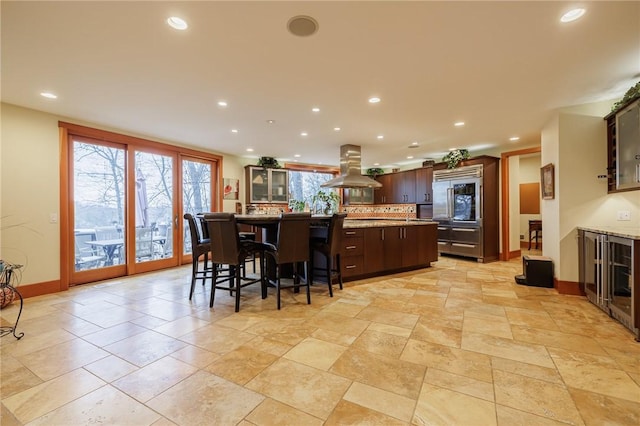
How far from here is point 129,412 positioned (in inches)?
61.3

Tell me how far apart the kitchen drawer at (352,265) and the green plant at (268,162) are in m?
3.75

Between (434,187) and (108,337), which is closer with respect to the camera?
(108,337)

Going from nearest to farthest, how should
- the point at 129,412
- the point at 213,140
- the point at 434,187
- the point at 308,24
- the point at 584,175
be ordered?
the point at 129,412 → the point at 308,24 → the point at 584,175 → the point at 213,140 → the point at 434,187

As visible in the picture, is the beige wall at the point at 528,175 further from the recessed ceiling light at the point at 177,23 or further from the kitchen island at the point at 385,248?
the recessed ceiling light at the point at 177,23

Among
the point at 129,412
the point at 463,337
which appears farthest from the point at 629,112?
the point at 129,412

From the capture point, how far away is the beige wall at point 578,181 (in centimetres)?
351

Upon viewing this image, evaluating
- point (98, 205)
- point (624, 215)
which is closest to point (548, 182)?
point (624, 215)

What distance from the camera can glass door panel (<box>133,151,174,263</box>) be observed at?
503 cm

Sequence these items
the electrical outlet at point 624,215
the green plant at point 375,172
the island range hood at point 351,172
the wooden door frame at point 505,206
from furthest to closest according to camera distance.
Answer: the green plant at point 375,172 < the wooden door frame at point 505,206 < the island range hood at point 351,172 < the electrical outlet at point 624,215

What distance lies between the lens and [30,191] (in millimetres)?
3670

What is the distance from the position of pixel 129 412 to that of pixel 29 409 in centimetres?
61

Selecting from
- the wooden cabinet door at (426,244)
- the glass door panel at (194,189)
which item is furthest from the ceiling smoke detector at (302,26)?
the glass door panel at (194,189)

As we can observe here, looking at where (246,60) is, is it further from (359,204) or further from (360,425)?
(359,204)

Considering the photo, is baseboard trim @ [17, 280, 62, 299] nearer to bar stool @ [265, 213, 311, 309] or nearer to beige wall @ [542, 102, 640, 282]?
bar stool @ [265, 213, 311, 309]
